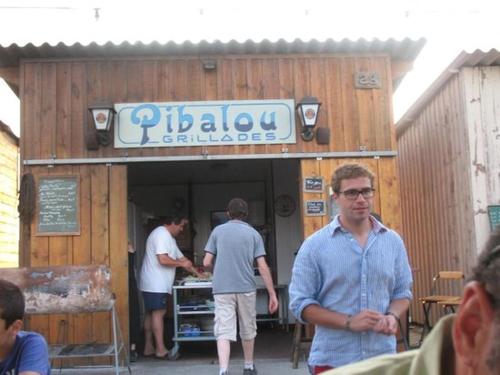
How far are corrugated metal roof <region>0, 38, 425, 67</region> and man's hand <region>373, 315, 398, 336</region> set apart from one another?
442cm

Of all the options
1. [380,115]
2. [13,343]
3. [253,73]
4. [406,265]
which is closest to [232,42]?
[253,73]

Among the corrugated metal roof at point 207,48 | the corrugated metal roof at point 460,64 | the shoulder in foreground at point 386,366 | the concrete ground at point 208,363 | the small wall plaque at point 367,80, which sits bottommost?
the concrete ground at point 208,363

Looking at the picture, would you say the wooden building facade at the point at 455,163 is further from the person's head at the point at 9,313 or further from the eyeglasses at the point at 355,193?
the person's head at the point at 9,313

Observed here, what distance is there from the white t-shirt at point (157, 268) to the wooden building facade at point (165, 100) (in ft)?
1.78

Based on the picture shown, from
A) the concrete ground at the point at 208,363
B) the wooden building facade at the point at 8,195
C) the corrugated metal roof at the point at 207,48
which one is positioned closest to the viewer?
the concrete ground at the point at 208,363

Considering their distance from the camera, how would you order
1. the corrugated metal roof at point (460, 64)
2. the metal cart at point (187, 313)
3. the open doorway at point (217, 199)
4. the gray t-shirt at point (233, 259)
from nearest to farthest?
the gray t-shirt at point (233, 259) → the corrugated metal roof at point (460, 64) → the metal cart at point (187, 313) → the open doorway at point (217, 199)

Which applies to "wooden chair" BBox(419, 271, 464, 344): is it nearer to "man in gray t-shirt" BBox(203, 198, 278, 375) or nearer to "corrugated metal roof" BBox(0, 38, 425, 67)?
"man in gray t-shirt" BBox(203, 198, 278, 375)

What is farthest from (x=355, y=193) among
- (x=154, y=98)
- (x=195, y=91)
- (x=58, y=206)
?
(x=58, y=206)

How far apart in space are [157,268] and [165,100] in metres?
1.96

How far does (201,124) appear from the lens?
21.7ft

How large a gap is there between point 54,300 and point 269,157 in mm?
2665

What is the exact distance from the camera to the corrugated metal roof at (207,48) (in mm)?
6523

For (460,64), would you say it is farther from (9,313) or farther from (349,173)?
(9,313)

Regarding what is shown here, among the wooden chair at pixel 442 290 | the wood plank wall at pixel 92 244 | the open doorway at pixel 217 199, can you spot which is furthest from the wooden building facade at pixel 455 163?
the wood plank wall at pixel 92 244
